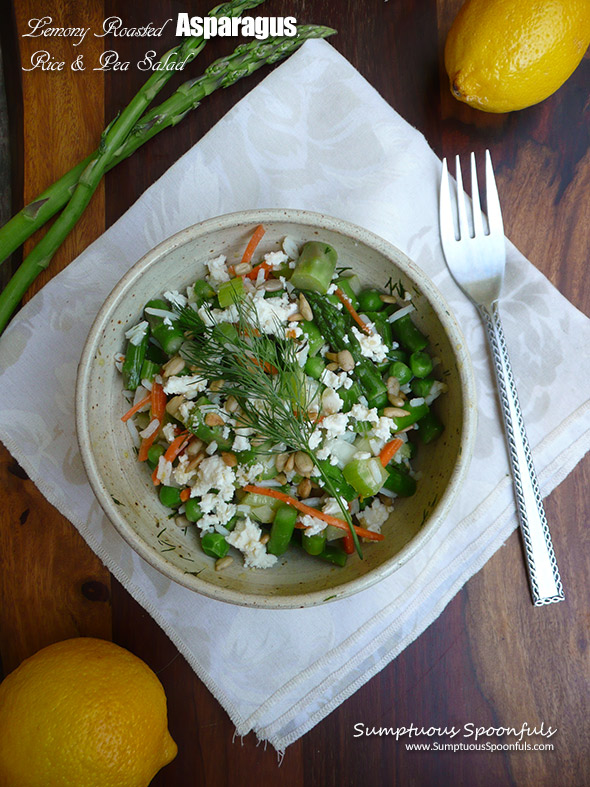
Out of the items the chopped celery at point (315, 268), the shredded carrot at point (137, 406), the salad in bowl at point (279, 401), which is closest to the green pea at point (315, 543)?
the salad in bowl at point (279, 401)

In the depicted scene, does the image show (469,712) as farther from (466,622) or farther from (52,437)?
(52,437)

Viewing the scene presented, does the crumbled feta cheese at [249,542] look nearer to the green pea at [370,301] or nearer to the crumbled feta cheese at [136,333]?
the crumbled feta cheese at [136,333]

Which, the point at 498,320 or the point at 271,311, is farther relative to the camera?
the point at 498,320

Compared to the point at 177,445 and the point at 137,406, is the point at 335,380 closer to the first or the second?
the point at 177,445

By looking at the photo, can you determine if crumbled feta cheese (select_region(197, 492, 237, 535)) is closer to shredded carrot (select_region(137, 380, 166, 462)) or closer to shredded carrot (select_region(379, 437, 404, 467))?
shredded carrot (select_region(137, 380, 166, 462))

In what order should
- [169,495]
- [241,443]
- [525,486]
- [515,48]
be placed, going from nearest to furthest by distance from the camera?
1. [241,443]
2. [169,495]
3. [515,48]
4. [525,486]

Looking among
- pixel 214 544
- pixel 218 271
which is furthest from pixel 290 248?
pixel 214 544

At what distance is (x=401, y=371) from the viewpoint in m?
2.20

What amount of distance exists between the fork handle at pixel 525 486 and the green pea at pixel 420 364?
43cm

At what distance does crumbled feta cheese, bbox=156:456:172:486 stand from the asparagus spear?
3.01 ft

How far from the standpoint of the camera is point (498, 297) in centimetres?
252

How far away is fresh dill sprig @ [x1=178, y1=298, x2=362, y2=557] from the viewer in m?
2.04

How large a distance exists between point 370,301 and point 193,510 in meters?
0.92

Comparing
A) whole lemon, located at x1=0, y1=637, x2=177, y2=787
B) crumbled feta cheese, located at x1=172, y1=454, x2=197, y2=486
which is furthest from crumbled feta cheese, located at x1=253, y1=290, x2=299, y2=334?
whole lemon, located at x1=0, y1=637, x2=177, y2=787
